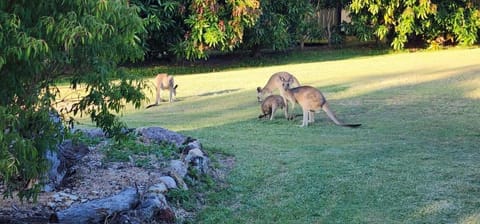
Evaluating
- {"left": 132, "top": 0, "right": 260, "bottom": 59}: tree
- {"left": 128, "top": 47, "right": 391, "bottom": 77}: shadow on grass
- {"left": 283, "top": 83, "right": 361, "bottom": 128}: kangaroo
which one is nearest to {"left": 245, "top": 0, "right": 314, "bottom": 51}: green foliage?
{"left": 128, "top": 47, "right": 391, "bottom": 77}: shadow on grass

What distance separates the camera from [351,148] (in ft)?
33.1

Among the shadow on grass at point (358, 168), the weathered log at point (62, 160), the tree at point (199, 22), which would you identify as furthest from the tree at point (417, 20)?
the weathered log at point (62, 160)

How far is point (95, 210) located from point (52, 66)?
183 cm

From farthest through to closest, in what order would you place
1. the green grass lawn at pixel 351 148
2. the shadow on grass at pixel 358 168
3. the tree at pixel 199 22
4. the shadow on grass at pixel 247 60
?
the shadow on grass at pixel 247 60 → the tree at pixel 199 22 → the green grass lawn at pixel 351 148 → the shadow on grass at pixel 358 168

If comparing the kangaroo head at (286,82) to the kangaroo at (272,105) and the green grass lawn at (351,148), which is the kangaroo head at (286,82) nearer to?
the kangaroo at (272,105)

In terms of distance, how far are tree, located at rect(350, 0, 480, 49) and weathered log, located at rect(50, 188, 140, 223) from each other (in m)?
21.6

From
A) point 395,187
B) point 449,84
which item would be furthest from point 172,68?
point 395,187

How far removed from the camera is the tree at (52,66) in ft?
13.9

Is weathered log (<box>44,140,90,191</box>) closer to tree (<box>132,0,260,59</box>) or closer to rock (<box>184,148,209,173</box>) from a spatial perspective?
rock (<box>184,148,209,173</box>)

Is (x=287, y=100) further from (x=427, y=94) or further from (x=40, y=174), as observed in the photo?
(x=40, y=174)

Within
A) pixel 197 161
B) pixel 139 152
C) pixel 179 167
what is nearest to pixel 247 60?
pixel 139 152

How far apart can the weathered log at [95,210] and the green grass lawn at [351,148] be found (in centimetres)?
78

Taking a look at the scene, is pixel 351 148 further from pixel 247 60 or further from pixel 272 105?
pixel 247 60

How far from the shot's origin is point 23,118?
15.5 feet
